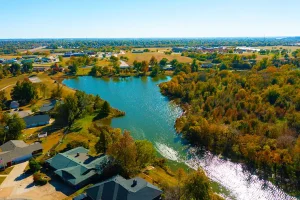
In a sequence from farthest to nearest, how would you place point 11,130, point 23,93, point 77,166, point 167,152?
point 23,93 → point 11,130 → point 167,152 → point 77,166

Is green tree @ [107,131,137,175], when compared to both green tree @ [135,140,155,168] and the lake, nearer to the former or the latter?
green tree @ [135,140,155,168]

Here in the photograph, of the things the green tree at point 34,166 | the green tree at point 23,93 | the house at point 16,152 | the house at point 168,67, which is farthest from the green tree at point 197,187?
the house at point 168,67

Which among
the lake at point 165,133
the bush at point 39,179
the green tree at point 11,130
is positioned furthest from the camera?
the green tree at point 11,130

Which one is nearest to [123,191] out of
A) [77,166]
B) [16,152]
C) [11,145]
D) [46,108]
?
[77,166]

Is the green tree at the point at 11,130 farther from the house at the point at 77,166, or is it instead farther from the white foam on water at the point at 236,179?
the white foam on water at the point at 236,179

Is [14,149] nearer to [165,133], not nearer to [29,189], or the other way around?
[29,189]
